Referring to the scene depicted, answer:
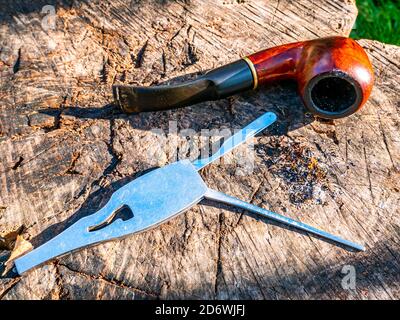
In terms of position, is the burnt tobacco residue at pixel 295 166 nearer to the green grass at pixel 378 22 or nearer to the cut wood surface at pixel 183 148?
the cut wood surface at pixel 183 148

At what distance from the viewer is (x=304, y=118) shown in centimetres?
230

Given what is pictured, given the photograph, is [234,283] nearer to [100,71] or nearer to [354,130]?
[354,130]

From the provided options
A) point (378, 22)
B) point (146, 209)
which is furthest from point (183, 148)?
point (378, 22)

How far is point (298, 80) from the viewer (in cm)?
232

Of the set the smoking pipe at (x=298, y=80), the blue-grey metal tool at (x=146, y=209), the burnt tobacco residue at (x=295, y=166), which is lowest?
the blue-grey metal tool at (x=146, y=209)

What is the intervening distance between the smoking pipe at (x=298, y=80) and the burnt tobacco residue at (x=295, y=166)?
0.18 metres

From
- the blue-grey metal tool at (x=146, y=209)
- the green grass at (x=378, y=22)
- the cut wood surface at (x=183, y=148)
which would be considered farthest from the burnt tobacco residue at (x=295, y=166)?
the green grass at (x=378, y=22)

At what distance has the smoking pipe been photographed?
2.15 meters

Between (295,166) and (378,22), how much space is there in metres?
2.25

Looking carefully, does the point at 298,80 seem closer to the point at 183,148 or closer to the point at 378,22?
the point at 183,148

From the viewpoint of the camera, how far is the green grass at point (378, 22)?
3865 mm

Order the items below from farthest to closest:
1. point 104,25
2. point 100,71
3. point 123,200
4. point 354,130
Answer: point 104,25, point 100,71, point 354,130, point 123,200

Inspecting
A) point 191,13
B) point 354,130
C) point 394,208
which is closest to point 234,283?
point 394,208
